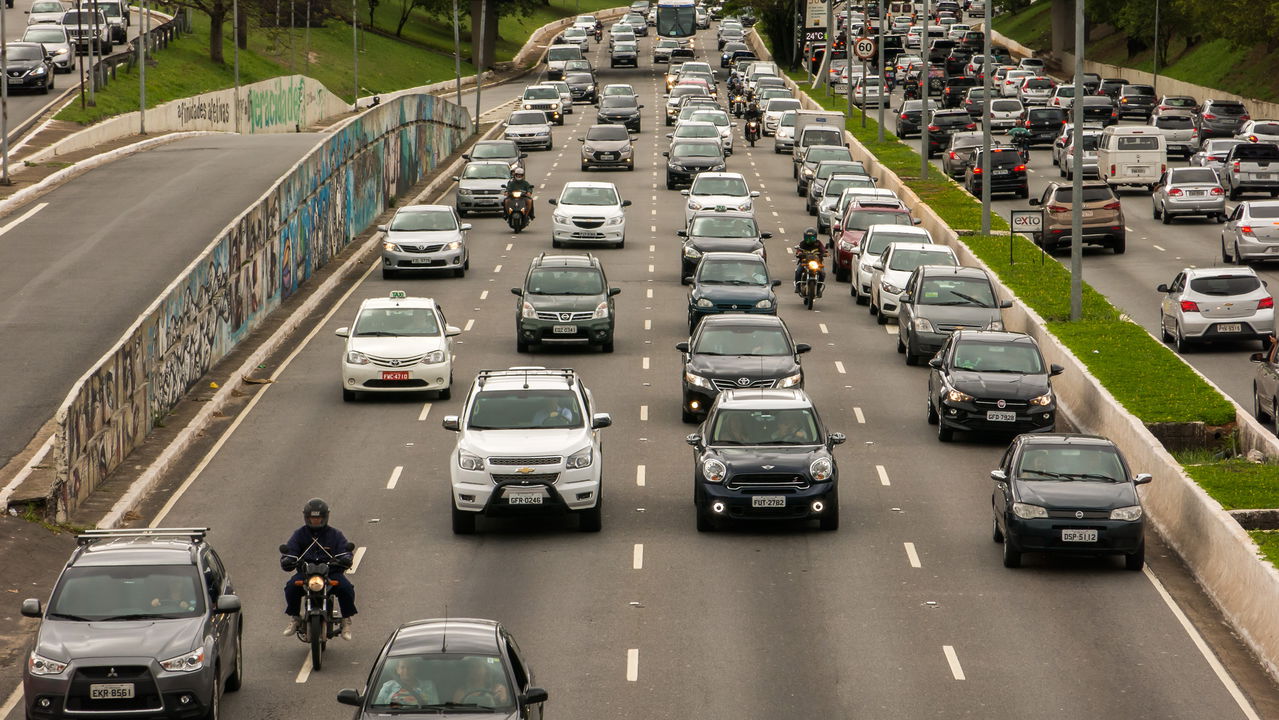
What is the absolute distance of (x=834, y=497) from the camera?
22.4m

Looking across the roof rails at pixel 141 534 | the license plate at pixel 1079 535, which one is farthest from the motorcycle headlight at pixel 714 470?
the roof rails at pixel 141 534

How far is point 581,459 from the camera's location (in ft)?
73.2

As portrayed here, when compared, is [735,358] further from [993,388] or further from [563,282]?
[563,282]

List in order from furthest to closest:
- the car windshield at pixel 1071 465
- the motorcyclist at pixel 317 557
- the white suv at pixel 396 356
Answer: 1. the white suv at pixel 396 356
2. the car windshield at pixel 1071 465
3. the motorcyclist at pixel 317 557

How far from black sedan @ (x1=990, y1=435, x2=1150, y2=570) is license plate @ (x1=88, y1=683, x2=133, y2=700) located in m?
10.2

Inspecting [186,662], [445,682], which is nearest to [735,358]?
[186,662]

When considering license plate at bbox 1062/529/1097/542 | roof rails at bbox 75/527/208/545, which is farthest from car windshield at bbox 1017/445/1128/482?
roof rails at bbox 75/527/208/545

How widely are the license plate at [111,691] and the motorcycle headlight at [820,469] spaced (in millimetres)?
9729

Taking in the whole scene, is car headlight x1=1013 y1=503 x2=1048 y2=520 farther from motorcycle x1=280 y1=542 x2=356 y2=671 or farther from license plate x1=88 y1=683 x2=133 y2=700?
license plate x1=88 y1=683 x2=133 y2=700

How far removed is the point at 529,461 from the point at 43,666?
8295mm

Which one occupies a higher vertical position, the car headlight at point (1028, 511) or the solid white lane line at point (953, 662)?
the car headlight at point (1028, 511)

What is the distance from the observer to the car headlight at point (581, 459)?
22219 millimetres

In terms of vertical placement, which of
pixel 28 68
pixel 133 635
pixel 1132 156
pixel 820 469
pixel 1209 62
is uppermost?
pixel 1209 62

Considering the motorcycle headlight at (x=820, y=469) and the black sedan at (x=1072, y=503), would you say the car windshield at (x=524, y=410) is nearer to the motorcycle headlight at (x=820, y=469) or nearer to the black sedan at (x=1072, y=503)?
the motorcycle headlight at (x=820, y=469)
